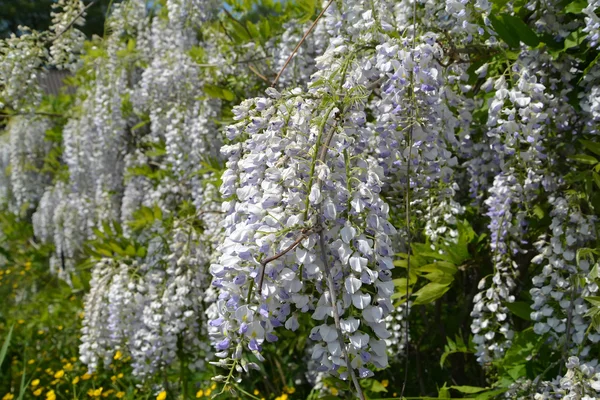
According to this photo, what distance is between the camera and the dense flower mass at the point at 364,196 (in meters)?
1.44

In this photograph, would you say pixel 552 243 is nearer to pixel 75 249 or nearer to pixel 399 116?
pixel 399 116

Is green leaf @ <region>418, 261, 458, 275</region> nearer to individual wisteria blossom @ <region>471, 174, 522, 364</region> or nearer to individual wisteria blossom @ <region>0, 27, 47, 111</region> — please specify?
individual wisteria blossom @ <region>471, 174, 522, 364</region>

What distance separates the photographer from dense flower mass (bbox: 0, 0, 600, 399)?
1.44m

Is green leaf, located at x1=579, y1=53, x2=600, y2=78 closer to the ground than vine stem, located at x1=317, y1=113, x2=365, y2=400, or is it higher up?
higher up

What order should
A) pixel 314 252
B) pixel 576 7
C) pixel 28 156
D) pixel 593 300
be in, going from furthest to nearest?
pixel 28 156, pixel 576 7, pixel 593 300, pixel 314 252

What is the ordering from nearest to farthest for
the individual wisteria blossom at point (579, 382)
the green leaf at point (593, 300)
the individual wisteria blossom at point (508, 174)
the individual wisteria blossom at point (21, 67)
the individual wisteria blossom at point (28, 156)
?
the green leaf at point (593, 300) → the individual wisteria blossom at point (579, 382) → the individual wisteria blossom at point (508, 174) → the individual wisteria blossom at point (21, 67) → the individual wisteria blossom at point (28, 156)

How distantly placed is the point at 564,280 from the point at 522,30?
0.85m

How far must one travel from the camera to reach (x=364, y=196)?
1438 mm

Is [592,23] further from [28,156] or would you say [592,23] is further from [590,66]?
[28,156]

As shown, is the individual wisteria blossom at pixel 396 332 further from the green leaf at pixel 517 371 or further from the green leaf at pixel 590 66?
the green leaf at pixel 590 66

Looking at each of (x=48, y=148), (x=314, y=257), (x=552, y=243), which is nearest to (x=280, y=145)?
(x=314, y=257)

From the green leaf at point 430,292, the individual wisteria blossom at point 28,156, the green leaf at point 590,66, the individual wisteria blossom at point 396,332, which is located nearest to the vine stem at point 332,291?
the green leaf at point 430,292

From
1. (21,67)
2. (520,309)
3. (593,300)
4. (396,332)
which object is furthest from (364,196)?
(21,67)

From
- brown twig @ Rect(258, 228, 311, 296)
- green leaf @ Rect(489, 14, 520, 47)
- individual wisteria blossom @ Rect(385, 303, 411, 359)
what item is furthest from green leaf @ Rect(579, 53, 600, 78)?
individual wisteria blossom @ Rect(385, 303, 411, 359)
